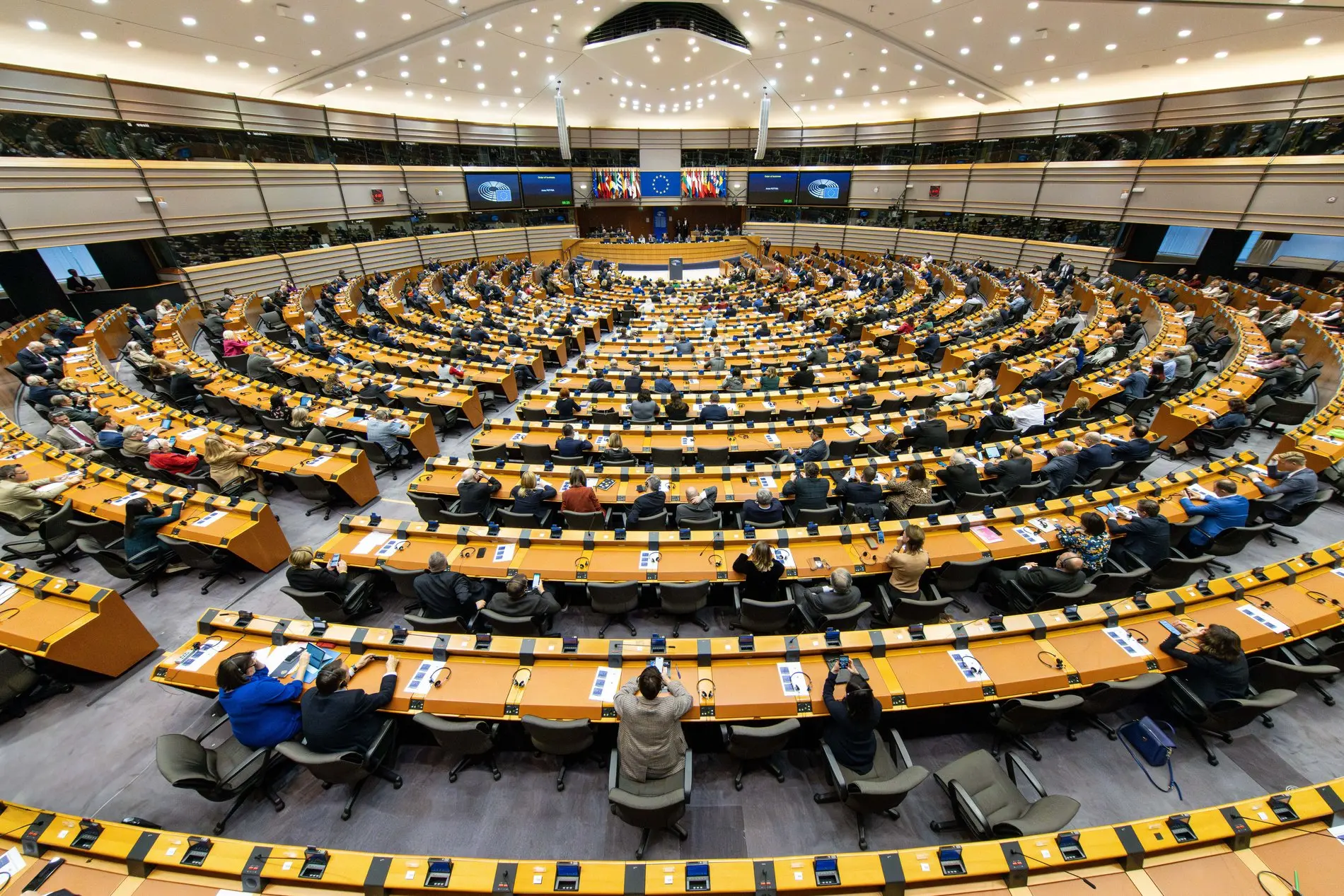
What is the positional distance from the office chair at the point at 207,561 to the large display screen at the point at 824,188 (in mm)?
36628

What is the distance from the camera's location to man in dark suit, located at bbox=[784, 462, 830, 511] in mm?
7121

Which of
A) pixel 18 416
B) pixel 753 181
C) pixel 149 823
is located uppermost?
pixel 753 181

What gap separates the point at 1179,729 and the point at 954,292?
21.0 metres

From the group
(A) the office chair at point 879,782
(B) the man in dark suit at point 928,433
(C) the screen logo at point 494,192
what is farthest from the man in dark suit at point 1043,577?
(C) the screen logo at point 494,192

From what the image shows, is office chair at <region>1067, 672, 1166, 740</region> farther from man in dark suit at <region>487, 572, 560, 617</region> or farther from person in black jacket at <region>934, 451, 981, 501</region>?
man in dark suit at <region>487, 572, 560, 617</region>

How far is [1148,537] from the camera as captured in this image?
235 inches

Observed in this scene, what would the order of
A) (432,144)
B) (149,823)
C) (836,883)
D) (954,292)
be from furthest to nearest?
(432,144), (954,292), (149,823), (836,883)

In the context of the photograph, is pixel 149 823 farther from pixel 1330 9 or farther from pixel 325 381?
pixel 1330 9

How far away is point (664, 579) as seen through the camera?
601 centimetres

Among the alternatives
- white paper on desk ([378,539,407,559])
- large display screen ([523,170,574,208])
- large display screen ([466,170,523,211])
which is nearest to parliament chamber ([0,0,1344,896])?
white paper on desk ([378,539,407,559])

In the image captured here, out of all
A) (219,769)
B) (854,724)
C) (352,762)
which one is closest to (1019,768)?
(854,724)

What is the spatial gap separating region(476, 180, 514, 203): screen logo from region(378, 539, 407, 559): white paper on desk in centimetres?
3169

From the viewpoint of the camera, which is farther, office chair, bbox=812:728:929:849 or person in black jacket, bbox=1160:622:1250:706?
person in black jacket, bbox=1160:622:1250:706

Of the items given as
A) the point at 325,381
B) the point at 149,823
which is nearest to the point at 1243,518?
the point at 149,823
